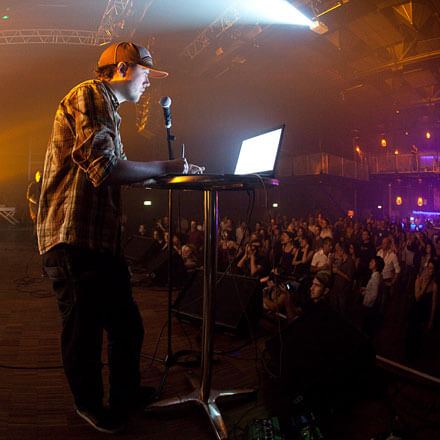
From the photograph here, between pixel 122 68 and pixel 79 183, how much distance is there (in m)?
0.52

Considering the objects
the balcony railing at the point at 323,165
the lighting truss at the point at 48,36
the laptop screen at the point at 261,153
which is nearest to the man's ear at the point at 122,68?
the laptop screen at the point at 261,153

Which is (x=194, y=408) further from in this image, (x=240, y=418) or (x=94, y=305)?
(x=94, y=305)

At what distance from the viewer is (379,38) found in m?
6.93

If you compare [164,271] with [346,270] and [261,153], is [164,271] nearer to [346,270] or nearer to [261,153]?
[346,270]

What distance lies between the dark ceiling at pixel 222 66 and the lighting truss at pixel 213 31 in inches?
0.9

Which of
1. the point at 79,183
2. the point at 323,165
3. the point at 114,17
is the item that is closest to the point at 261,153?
the point at 79,183

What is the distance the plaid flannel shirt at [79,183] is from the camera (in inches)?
45.1

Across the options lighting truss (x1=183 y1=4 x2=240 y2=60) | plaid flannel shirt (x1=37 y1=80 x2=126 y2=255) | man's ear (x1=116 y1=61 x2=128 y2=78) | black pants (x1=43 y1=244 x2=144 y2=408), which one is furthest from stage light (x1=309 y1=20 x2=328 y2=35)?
black pants (x1=43 y1=244 x2=144 y2=408)

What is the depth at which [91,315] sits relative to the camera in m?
1.26

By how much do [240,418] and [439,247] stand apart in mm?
5062

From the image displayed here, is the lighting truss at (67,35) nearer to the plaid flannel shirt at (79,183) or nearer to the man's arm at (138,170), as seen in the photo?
the plaid flannel shirt at (79,183)

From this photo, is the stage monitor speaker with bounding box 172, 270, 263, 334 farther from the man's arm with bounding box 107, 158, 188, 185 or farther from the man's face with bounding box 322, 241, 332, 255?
the man's face with bounding box 322, 241, 332, 255

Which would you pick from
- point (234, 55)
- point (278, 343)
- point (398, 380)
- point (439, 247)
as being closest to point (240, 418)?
point (278, 343)

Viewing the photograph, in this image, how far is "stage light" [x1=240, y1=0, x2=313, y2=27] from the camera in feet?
16.1
